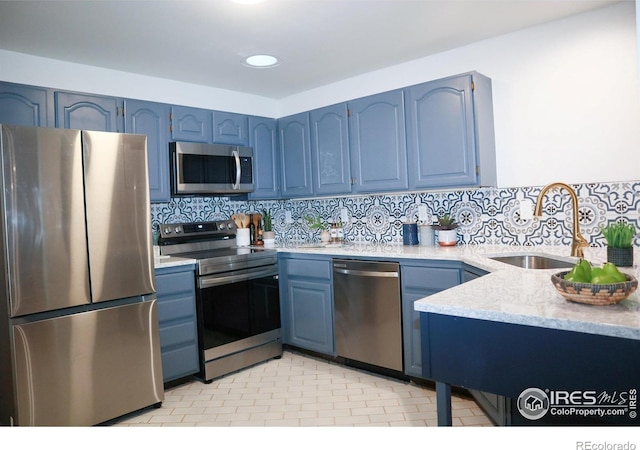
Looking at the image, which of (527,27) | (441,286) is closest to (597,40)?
(527,27)

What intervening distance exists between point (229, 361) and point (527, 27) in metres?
3.07

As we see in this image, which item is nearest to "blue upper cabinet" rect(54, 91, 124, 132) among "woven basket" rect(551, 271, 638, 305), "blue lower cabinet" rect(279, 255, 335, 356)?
"blue lower cabinet" rect(279, 255, 335, 356)

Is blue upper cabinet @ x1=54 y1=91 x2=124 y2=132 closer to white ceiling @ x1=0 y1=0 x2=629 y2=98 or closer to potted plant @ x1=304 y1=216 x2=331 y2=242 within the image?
white ceiling @ x1=0 y1=0 x2=629 y2=98

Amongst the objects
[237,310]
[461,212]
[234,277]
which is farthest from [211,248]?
[461,212]

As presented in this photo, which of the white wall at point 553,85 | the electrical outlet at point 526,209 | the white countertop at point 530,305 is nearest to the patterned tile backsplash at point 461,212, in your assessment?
the electrical outlet at point 526,209

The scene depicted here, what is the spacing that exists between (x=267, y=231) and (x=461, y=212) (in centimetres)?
171

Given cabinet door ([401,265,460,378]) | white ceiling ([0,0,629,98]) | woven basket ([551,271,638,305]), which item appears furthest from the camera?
cabinet door ([401,265,460,378])

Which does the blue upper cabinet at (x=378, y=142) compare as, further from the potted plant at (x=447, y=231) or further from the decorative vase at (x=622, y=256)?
the decorative vase at (x=622, y=256)

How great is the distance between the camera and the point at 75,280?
2328 millimetres

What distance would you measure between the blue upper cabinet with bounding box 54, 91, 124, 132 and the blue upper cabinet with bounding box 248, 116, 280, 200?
3.83 ft

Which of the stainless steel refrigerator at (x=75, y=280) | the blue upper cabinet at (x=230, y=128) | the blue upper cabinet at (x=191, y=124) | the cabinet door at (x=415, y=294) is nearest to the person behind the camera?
the stainless steel refrigerator at (x=75, y=280)

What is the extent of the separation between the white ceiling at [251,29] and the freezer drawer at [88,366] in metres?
1.63

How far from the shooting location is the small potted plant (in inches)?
153

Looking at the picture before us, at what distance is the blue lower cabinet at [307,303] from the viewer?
3287 millimetres
